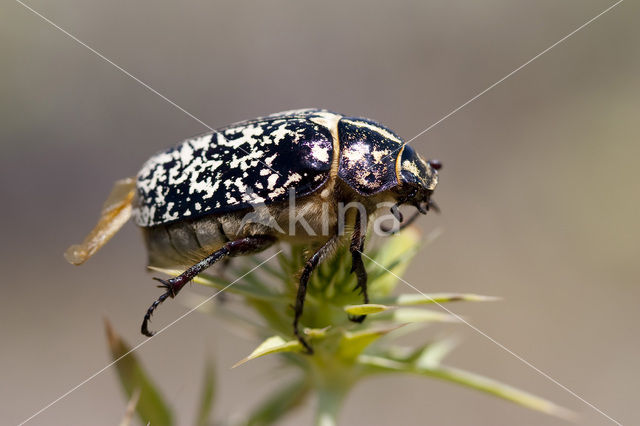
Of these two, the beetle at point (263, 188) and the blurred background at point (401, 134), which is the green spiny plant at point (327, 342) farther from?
the blurred background at point (401, 134)

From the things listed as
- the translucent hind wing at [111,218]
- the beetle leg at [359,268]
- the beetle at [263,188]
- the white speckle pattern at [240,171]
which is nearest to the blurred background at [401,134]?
the translucent hind wing at [111,218]

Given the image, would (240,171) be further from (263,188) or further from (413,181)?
(413,181)

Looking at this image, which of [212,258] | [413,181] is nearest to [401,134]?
[413,181]

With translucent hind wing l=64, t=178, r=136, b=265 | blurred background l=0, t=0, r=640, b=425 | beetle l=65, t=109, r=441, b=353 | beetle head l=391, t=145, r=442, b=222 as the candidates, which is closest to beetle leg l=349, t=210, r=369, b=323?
beetle l=65, t=109, r=441, b=353

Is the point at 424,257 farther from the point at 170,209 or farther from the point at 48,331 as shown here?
the point at 170,209

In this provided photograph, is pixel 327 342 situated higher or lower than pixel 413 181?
lower
